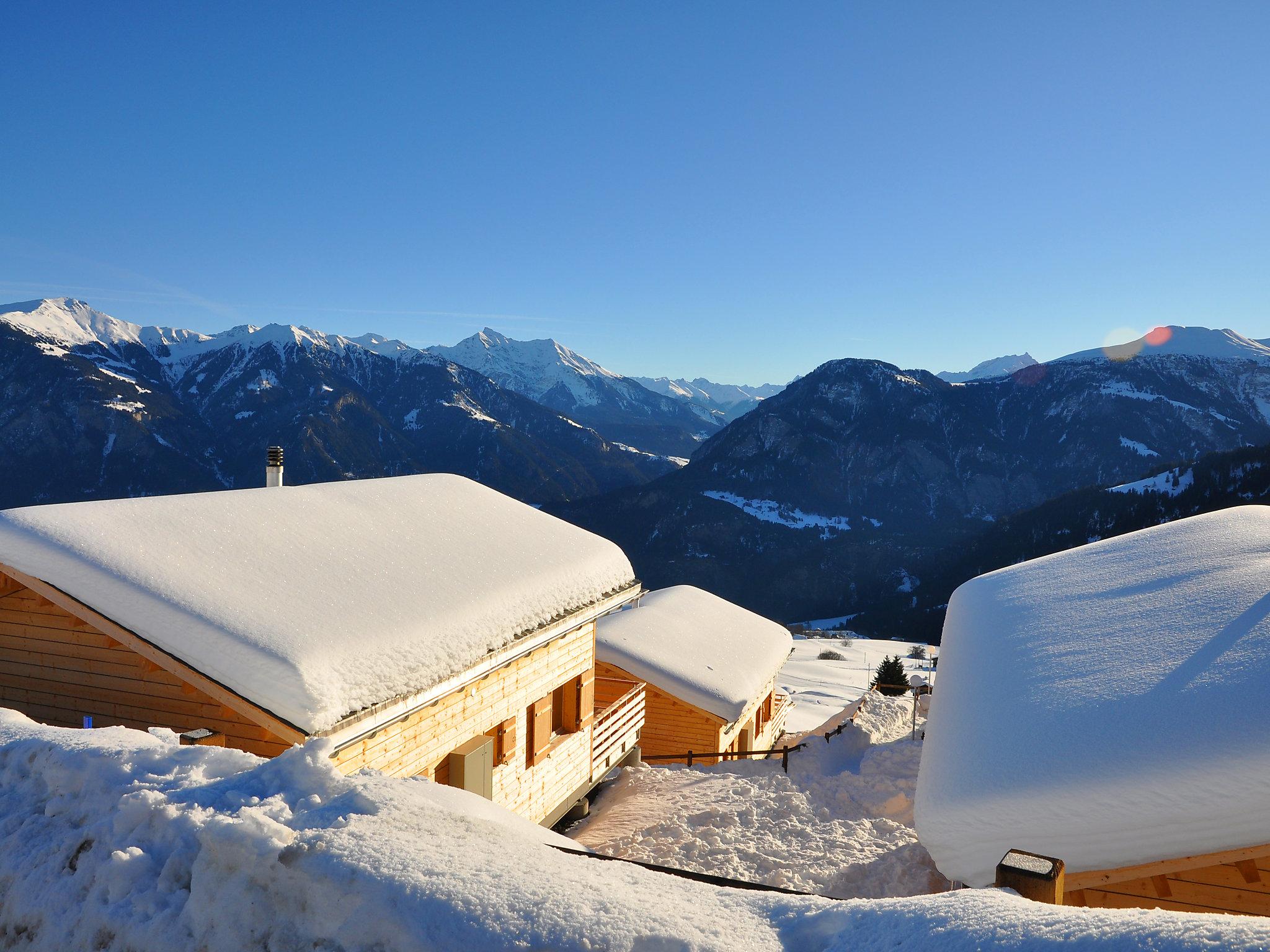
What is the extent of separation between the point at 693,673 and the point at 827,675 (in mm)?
22512

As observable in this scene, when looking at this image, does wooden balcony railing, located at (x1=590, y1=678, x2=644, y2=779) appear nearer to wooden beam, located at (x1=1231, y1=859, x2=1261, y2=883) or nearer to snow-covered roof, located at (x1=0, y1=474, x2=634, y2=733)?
snow-covered roof, located at (x1=0, y1=474, x2=634, y2=733)

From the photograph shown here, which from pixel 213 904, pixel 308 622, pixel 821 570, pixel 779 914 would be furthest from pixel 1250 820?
pixel 821 570

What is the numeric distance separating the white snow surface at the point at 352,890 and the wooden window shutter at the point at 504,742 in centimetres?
588

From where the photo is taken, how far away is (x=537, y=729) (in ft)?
34.2

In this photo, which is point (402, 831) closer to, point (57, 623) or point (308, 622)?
point (308, 622)

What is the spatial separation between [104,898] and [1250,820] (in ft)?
22.9

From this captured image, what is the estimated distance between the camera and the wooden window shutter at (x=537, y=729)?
1035 centimetres

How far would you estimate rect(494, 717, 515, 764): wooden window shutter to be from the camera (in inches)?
372

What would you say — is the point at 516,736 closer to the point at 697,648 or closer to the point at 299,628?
the point at 299,628

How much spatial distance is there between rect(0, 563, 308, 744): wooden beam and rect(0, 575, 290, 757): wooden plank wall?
1.10 ft

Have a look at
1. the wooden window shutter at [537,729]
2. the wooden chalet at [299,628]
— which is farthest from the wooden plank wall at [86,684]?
the wooden window shutter at [537,729]

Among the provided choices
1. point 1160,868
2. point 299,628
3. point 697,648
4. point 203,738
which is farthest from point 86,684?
point 697,648

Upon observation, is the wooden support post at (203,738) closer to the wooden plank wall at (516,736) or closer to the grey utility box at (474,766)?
the wooden plank wall at (516,736)

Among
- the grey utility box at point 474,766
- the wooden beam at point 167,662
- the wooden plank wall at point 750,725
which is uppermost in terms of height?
the wooden beam at point 167,662
